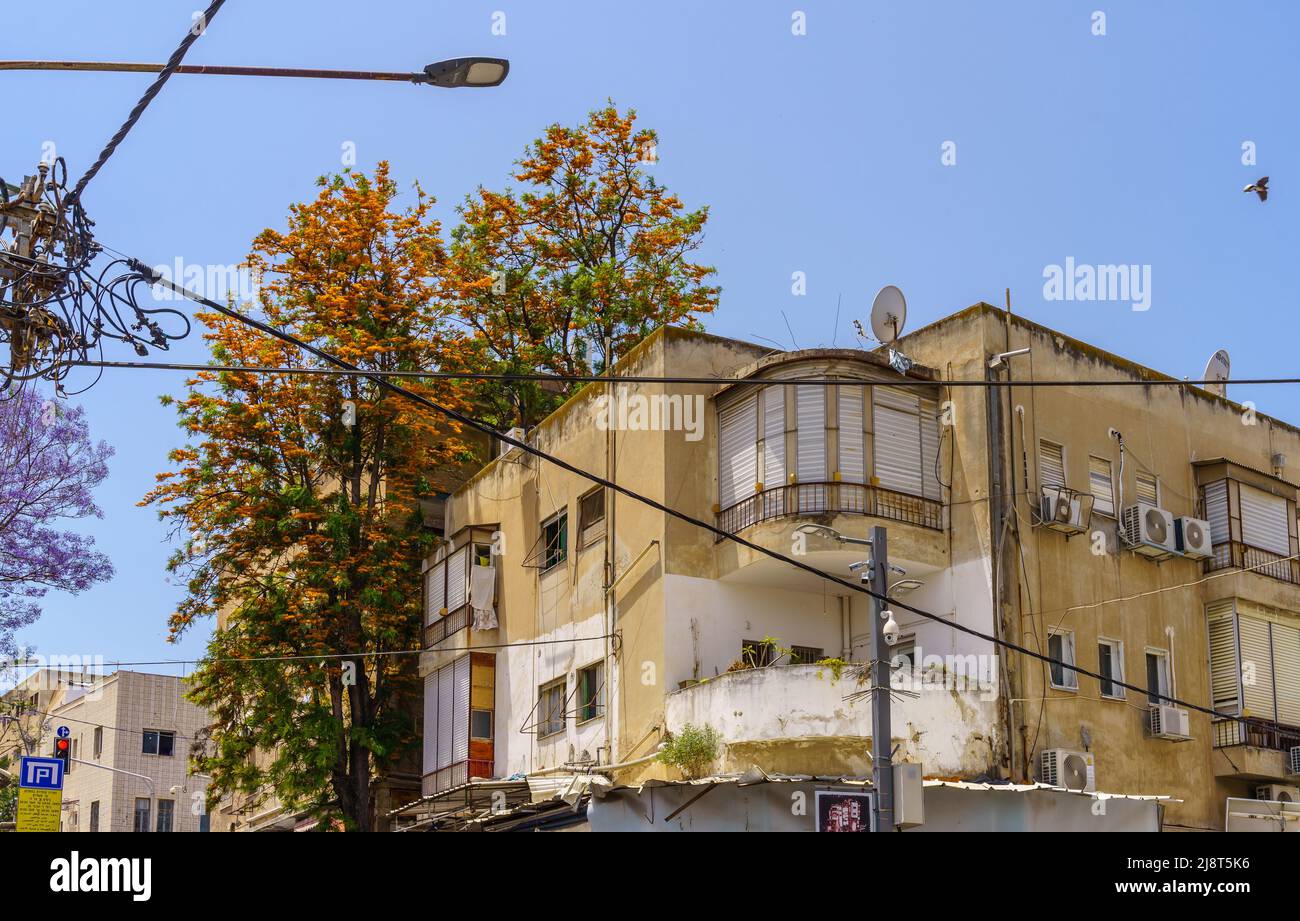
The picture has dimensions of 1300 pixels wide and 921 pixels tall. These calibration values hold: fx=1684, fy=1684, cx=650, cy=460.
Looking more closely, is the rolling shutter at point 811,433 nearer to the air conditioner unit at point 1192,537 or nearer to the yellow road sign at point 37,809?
the air conditioner unit at point 1192,537

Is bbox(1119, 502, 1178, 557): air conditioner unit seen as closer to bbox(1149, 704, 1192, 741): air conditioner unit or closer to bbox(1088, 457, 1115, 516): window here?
bbox(1088, 457, 1115, 516): window

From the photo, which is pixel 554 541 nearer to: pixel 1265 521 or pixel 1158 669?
pixel 1158 669

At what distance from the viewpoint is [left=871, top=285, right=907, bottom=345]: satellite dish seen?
27.1m

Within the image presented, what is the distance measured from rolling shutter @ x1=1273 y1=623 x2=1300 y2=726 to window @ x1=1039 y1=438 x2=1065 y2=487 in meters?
5.33

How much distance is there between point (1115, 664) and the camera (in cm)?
2650

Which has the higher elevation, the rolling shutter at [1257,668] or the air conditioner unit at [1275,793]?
the rolling shutter at [1257,668]

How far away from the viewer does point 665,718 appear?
25734 millimetres

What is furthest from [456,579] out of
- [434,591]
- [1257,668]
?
[1257,668]

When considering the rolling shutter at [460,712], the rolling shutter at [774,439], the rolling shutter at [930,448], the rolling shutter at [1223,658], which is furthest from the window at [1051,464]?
the rolling shutter at [460,712]

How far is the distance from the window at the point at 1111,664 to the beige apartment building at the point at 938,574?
42mm

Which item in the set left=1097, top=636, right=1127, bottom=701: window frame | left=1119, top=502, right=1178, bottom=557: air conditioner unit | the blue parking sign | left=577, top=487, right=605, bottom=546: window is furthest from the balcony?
the blue parking sign

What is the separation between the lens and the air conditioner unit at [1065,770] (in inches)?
952
